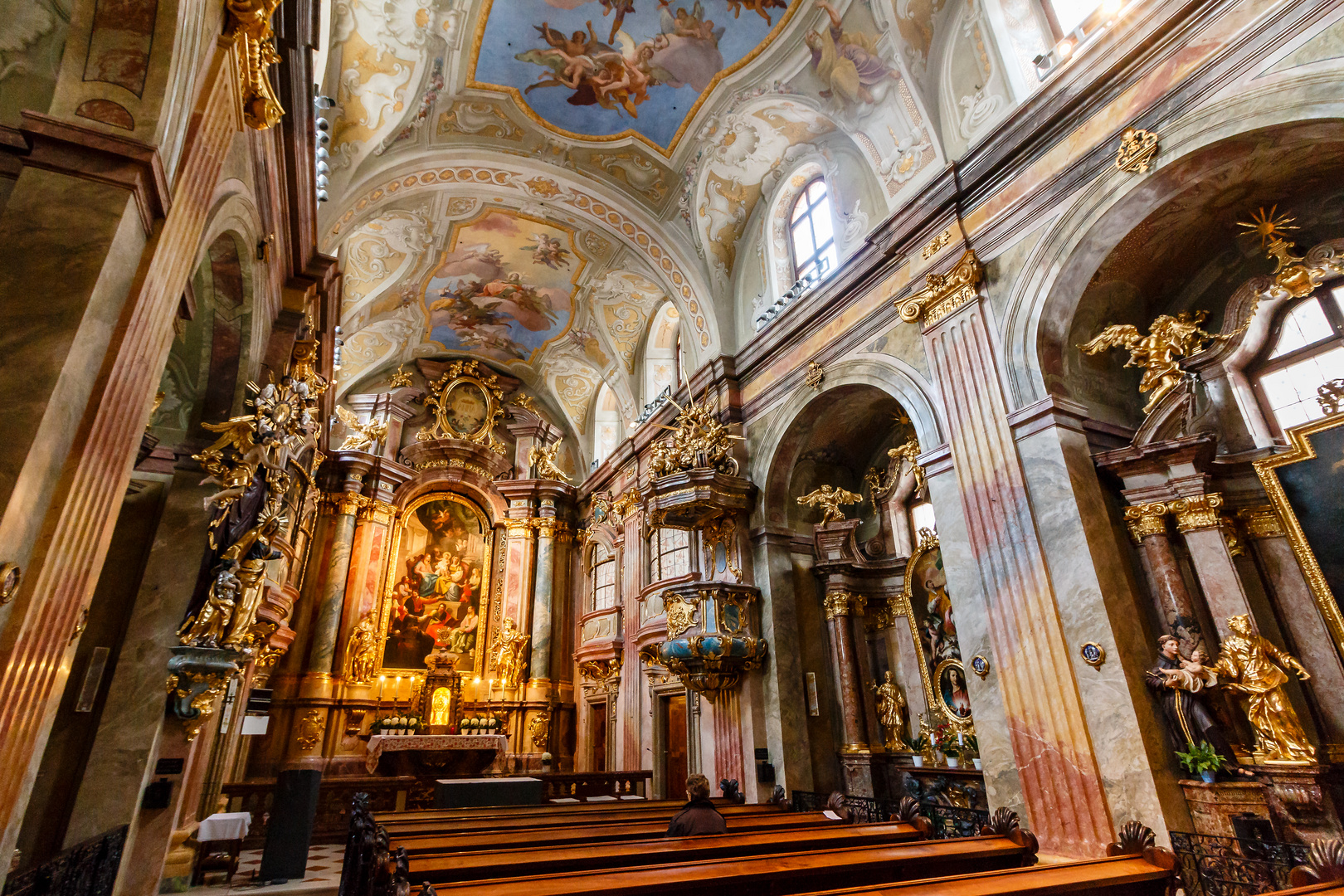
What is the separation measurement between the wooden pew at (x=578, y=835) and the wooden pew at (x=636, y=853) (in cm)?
10

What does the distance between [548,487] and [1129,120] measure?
43.4ft

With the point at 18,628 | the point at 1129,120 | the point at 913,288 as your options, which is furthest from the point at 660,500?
the point at 18,628

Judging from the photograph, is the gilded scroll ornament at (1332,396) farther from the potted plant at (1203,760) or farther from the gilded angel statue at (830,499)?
the gilded angel statue at (830,499)

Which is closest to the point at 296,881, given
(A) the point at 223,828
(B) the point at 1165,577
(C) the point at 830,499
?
(A) the point at 223,828

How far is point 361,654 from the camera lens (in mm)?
14078

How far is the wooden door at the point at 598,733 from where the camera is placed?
46.1ft

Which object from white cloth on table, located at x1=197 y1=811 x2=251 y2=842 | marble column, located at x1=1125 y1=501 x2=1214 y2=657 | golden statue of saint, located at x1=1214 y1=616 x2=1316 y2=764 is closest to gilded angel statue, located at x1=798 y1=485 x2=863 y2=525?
marble column, located at x1=1125 y1=501 x2=1214 y2=657

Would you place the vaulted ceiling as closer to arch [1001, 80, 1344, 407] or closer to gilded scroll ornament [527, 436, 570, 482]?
arch [1001, 80, 1344, 407]

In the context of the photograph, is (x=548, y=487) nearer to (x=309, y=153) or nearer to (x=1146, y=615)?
(x=309, y=153)

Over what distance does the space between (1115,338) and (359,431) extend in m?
14.7

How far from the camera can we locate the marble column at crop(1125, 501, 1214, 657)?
566 cm

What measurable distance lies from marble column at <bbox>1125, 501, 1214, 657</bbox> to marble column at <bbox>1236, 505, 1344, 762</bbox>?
0.72 m

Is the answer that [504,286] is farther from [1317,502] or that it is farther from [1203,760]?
[1203,760]

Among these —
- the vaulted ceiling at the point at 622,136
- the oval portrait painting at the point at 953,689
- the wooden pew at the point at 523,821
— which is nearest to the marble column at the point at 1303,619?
the oval portrait painting at the point at 953,689
